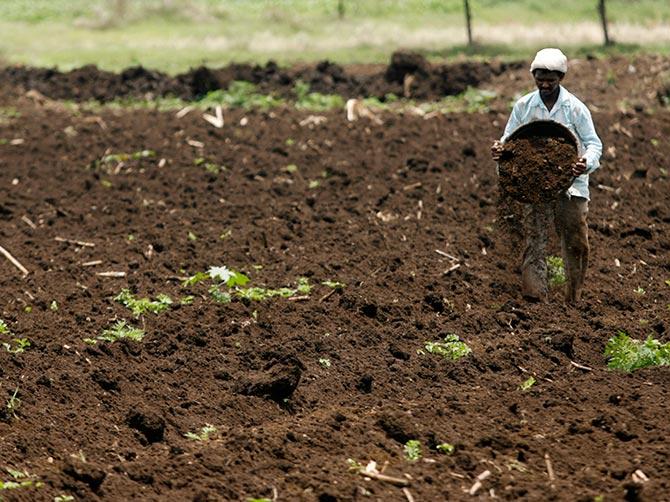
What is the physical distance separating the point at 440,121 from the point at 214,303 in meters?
7.19

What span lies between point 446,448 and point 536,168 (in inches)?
141

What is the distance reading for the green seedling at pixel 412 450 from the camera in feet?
26.0

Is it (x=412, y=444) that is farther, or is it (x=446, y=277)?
(x=446, y=277)

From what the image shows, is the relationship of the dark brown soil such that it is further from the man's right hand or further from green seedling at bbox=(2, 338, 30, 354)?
the man's right hand

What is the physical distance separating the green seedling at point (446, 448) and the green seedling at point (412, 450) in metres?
0.12

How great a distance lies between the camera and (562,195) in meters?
11.2

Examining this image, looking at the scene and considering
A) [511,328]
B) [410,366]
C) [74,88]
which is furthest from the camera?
[74,88]

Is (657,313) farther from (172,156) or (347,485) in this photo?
(172,156)

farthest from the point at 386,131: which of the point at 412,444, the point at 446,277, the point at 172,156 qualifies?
the point at 412,444

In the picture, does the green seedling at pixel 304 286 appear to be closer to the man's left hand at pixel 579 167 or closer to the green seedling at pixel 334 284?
the green seedling at pixel 334 284

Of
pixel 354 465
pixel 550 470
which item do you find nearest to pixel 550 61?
pixel 550 470

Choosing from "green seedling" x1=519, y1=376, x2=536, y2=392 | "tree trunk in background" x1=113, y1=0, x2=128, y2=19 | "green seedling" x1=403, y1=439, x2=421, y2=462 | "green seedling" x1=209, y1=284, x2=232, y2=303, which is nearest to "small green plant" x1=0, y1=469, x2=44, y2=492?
"green seedling" x1=403, y1=439, x2=421, y2=462

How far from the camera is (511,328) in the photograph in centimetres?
1081

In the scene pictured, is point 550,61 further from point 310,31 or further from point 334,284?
point 310,31
